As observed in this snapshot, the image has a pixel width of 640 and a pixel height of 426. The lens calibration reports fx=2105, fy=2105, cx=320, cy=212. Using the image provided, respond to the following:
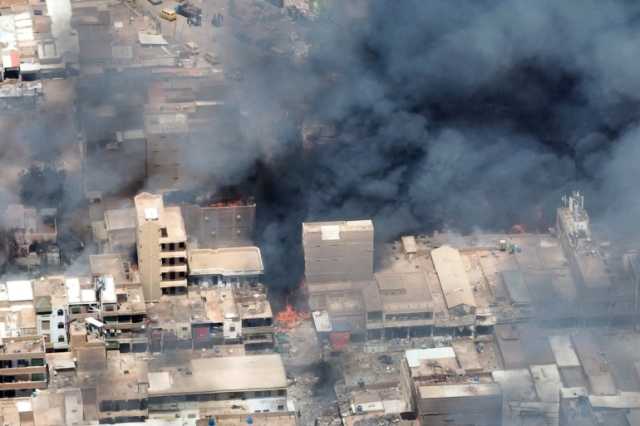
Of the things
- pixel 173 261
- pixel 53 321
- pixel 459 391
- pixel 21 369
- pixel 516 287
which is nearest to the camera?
pixel 459 391

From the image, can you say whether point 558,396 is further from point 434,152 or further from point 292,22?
point 292,22

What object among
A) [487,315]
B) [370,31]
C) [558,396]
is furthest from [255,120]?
[558,396]

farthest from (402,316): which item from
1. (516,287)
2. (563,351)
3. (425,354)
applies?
(563,351)

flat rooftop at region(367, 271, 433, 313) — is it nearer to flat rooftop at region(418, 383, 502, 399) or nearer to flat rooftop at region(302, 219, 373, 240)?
flat rooftop at region(302, 219, 373, 240)

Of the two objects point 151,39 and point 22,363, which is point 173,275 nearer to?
point 22,363

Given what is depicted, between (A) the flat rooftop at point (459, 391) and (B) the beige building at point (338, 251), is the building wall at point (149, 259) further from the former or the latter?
(A) the flat rooftop at point (459, 391)
